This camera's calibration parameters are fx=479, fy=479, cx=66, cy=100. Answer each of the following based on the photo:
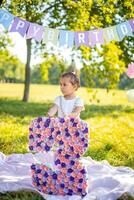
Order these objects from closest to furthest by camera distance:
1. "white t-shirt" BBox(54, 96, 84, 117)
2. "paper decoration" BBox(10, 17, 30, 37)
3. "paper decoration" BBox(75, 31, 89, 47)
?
"white t-shirt" BBox(54, 96, 84, 117)
"paper decoration" BBox(10, 17, 30, 37)
"paper decoration" BBox(75, 31, 89, 47)

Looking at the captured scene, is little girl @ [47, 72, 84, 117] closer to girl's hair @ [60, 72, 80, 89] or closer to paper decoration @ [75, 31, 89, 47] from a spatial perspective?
girl's hair @ [60, 72, 80, 89]

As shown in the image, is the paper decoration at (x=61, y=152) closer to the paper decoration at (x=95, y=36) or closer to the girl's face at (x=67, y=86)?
the girl's face at (x=67, y=86)

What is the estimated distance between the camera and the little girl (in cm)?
559

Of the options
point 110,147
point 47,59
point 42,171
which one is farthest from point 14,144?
point 47,59

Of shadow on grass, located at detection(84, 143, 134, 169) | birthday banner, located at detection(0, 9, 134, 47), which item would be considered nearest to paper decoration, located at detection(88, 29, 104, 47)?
birthday banner, located at detection(0, 9, 134, 47)

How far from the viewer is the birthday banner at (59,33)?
6.54 metres

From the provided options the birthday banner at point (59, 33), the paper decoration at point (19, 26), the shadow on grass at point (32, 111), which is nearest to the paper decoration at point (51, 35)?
the birthday banner at point (59, 33)

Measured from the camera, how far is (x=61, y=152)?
201 inches

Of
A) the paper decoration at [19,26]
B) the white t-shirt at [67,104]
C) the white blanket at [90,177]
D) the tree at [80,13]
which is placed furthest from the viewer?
the tree at [80,13]

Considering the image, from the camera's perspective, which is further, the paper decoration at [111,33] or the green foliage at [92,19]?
the green foliage at [92,19]

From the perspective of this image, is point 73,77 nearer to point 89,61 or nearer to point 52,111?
point 52,111

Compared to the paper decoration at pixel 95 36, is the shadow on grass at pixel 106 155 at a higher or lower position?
lower

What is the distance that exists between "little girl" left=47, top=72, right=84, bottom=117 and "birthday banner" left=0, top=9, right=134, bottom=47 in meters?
0.99

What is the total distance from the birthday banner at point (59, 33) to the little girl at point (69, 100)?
99cm
